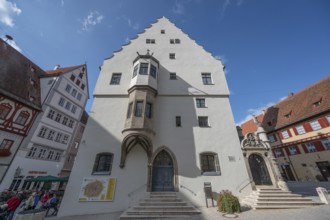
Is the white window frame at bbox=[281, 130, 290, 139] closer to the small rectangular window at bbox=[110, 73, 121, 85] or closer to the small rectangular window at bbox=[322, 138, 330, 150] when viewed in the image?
the small rectangular window at bbox=[322, 138, 330, 150]

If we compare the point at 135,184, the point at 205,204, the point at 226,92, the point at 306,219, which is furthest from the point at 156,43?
the point at 306,219

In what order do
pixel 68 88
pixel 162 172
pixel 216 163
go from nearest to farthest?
pixel 162 172 → pixel 216 163 → pixel 68 88

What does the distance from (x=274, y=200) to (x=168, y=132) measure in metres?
8.84

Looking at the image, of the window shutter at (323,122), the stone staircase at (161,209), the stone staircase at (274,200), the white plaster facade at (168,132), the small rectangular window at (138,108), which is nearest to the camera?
the stone staircase at (161,209)

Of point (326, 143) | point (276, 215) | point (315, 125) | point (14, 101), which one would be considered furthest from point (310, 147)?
point (14, 101)

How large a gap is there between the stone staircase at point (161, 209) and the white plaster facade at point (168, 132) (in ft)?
3.13

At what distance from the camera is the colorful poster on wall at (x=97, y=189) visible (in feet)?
33.4

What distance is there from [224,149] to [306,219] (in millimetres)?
5939

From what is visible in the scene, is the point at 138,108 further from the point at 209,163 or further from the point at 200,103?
the point at 209,163

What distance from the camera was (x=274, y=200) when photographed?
379 inches

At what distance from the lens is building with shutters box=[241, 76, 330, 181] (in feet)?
64.5

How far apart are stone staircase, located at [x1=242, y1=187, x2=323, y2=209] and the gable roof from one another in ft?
54.1

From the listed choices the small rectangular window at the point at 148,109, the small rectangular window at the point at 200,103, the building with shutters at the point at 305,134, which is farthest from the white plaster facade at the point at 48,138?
the building with shutters at the point at 305,134

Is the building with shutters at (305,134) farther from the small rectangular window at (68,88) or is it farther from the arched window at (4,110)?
the arched window at (4,110)
